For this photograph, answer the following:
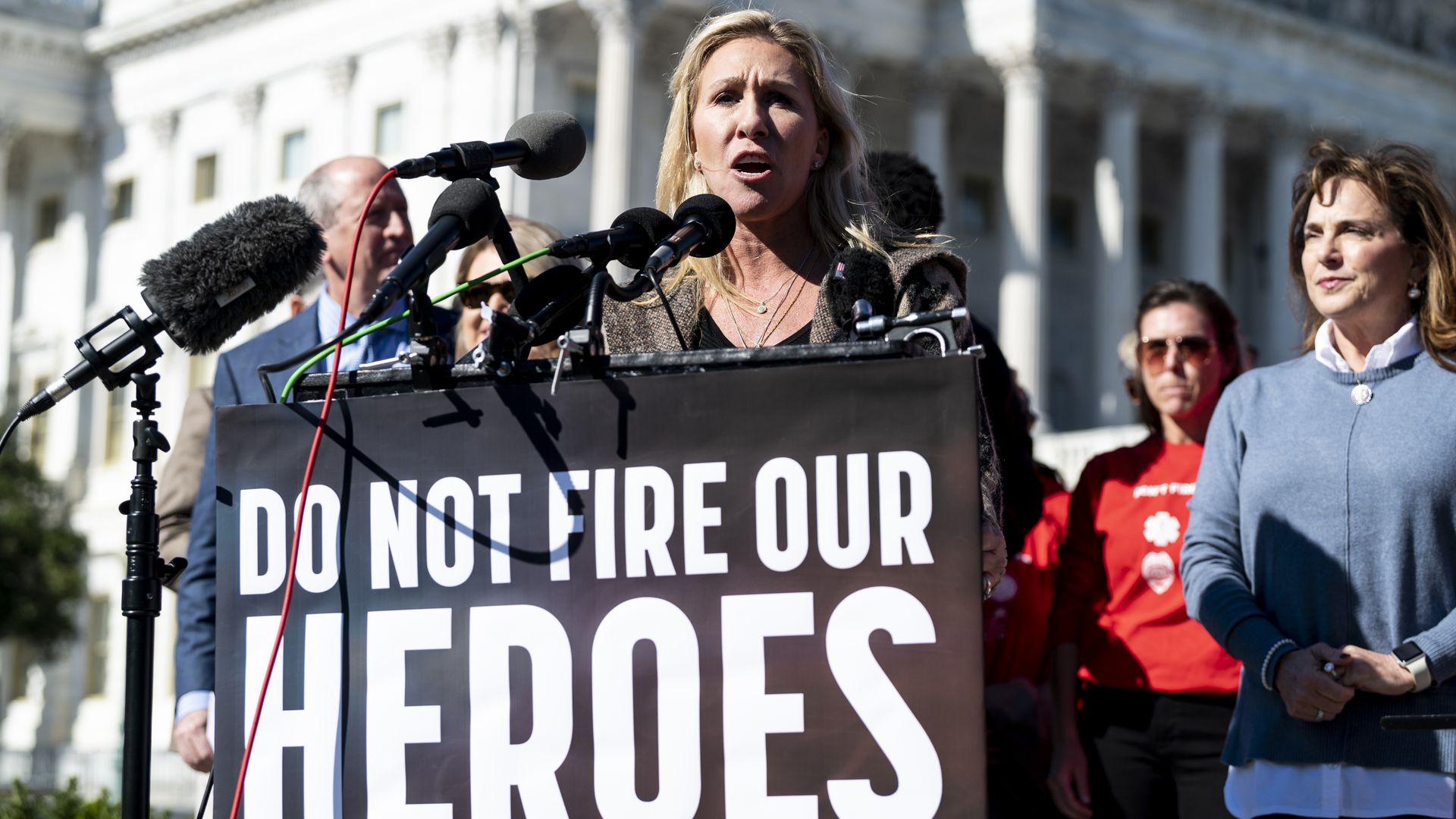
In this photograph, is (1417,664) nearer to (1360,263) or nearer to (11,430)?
(1360,263)

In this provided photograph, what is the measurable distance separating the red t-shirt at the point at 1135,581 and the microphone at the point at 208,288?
9.45 feet

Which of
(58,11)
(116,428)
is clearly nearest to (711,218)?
(116,428)

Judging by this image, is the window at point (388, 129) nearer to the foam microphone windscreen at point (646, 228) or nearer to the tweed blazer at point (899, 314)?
the tweed blazer at point (899, 314)

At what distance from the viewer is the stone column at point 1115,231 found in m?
38.6

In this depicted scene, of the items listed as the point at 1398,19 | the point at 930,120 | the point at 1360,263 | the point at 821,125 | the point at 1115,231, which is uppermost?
the point at 1398,19

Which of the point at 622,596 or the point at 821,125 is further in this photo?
the point at 821,125

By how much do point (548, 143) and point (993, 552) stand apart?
1248mm

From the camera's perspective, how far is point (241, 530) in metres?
3.41

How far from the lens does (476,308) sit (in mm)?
5906

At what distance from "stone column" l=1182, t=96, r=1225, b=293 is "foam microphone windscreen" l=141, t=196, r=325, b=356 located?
36.9 metres

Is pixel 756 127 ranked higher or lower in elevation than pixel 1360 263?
higher

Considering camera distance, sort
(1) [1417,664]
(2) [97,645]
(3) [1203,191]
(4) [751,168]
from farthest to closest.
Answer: (2) [97,645] → (3) [1203,191] → (1) [1417,664] → (4) [751,168]

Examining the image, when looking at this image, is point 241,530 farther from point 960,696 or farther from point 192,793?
point 192,793

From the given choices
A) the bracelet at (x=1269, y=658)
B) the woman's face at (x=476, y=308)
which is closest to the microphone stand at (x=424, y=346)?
the bracelet at (x=1269, y=658)
